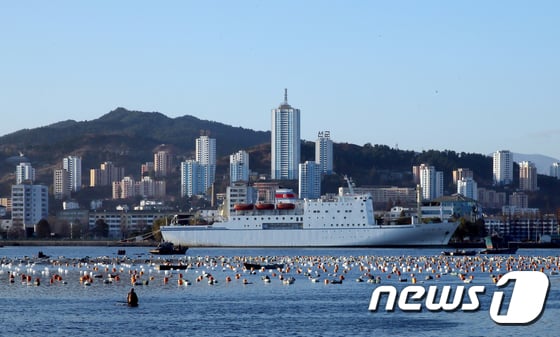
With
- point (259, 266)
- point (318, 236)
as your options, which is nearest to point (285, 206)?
point (318, 236)

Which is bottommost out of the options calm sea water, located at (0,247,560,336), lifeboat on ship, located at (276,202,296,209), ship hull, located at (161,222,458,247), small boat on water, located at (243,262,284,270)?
calm sea water, located at (0,247,560,336)

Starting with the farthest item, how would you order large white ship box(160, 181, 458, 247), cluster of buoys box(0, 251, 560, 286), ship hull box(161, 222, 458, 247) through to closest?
large white ship box(160, 181, 458, 247), ship hull box(161, 222, 458, 247), cluster of buoys box(0, 251, 560, 286)

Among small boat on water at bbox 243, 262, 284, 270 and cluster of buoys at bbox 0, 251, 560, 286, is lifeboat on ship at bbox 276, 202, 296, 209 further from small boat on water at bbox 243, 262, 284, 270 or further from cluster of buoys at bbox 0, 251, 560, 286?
small boat on water at bbox 243, 262, 284, 270

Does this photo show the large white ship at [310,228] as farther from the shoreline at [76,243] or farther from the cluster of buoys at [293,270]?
the cluster of buoys at [293,270]

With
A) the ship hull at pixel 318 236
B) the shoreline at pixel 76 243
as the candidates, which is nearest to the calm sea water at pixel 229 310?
the ship hull at pixel 318 236

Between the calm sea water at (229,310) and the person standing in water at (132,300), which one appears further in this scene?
the person standing in water at (132,300)

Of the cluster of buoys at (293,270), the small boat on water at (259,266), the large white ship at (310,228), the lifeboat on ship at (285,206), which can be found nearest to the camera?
the cluster of buoys at (293,270)

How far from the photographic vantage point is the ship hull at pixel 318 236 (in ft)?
442

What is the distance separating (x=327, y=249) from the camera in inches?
5310

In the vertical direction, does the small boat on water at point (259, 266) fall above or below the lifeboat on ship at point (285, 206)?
below

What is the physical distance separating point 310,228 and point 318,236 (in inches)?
49.4

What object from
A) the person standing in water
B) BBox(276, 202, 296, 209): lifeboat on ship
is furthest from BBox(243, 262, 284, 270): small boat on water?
BBox(276, 202, 296, 209): lifeboat on ship

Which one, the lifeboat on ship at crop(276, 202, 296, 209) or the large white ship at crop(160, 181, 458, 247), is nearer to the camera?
the large white ship at crop(160, 181, 458, 247)

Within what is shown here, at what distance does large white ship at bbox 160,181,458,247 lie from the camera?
443ft
